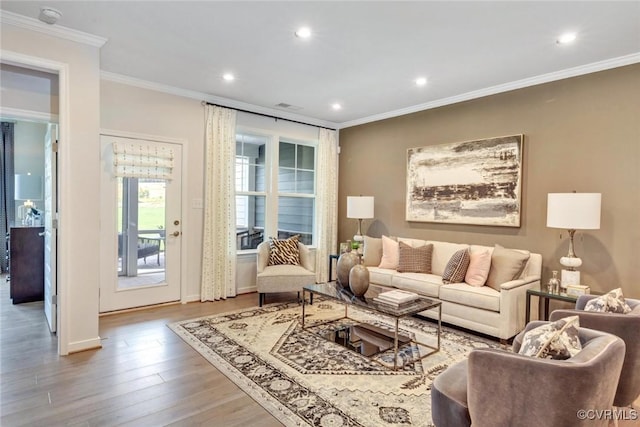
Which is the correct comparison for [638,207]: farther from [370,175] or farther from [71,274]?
[71,274]

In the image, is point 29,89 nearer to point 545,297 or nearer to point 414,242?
point 414,242

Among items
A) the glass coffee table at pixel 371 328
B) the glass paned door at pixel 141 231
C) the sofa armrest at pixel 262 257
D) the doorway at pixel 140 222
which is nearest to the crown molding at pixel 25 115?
the doorway at pixel 140 222

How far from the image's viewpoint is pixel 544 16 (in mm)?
2674

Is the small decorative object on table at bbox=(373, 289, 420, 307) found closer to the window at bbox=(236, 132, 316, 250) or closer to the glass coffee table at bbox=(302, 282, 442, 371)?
the glass coffee table at bbox=(302, 282, 442, 371)

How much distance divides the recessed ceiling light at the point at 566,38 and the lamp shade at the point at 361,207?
3.00m

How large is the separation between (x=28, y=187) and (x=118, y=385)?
5.72m

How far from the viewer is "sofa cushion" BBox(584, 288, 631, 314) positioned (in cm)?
225

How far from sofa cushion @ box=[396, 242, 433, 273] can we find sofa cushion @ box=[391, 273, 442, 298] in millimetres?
118

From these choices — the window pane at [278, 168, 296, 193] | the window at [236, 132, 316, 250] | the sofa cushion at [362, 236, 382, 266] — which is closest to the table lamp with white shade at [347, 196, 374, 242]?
the sofa cushion at [362, 236, 382, 266]

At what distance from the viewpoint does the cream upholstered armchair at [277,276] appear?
460 centimetres

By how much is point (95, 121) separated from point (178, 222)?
177 centimetres

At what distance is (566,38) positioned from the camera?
300 cm

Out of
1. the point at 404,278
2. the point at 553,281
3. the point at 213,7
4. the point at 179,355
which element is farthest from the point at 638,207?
the point at 179,355

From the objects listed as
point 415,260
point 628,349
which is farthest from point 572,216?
point 415,260
